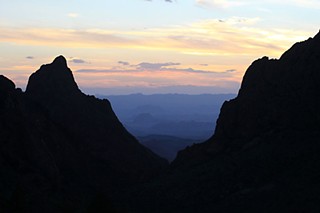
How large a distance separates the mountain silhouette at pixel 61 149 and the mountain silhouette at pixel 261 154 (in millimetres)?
10532

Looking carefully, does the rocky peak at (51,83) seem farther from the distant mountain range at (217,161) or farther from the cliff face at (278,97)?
the cliff face at (278,97)

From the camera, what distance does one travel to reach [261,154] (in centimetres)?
7112

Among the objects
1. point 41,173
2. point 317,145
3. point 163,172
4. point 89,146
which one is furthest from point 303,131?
point 89,146

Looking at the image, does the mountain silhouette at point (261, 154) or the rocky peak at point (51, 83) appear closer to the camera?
the mountain silhouette at point (261, 154)

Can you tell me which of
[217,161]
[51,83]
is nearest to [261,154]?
[217,161]

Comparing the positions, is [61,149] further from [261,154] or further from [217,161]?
[261,154]

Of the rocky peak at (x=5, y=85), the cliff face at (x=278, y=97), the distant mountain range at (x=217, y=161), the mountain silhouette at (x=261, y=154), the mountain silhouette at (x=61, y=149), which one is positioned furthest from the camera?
the rocky peak at (x=5, y=85)

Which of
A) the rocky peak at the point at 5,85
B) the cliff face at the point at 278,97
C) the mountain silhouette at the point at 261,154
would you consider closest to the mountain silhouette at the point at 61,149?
the rocky peak at the point at 5,85

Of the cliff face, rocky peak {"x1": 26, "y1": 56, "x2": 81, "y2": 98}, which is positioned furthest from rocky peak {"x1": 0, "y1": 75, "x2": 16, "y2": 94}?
the cliff face

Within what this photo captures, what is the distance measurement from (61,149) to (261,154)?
37.8m

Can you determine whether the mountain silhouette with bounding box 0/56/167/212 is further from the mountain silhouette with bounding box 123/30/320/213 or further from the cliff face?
the cliff face

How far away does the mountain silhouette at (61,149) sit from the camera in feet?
228

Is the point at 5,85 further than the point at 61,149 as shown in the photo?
No

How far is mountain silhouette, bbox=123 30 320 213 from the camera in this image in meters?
60.6
